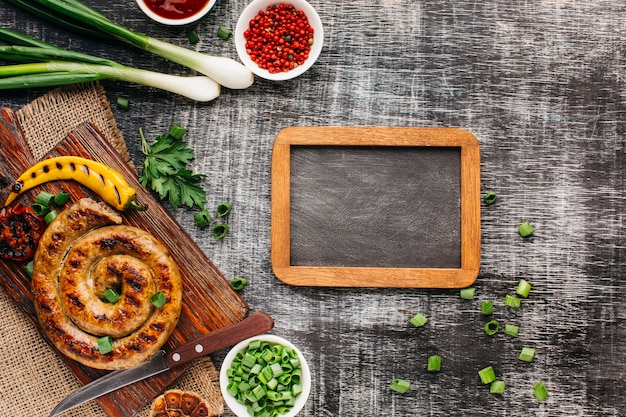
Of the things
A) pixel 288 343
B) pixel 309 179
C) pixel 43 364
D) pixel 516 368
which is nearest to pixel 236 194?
pixel 309 179

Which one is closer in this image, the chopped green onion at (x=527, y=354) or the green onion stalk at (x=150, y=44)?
the green onion stalk at (x=150, y=44)

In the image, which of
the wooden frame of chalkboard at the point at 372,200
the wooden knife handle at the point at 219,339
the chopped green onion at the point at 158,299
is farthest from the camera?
the wooden frame of chalkboard at the point at 372,200

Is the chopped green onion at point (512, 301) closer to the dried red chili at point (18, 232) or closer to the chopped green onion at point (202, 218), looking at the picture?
the chopped green onion at point (202, 218)

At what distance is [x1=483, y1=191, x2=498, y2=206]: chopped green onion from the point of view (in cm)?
290

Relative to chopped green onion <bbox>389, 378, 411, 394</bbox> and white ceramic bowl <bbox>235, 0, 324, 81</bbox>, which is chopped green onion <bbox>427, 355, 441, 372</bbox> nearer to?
chopped green onion <bbox>389, 378, 411, 394</bbox>

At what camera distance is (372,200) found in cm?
291

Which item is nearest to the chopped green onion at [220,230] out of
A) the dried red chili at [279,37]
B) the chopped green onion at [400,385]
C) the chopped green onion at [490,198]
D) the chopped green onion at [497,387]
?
the dried red chili at [279,37]

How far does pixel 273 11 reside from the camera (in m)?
2.86

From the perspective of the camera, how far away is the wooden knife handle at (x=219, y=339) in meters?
2.75

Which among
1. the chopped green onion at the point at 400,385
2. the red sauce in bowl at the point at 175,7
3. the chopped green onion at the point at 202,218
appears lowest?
the chopped green onion at the point at 400,385

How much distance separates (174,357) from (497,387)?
166 centimetres

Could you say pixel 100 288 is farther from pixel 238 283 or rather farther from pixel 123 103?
pixel 123 103

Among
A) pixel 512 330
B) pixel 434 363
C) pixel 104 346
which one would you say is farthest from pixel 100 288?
pixel 512 330

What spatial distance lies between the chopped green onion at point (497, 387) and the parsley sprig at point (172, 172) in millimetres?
1778
